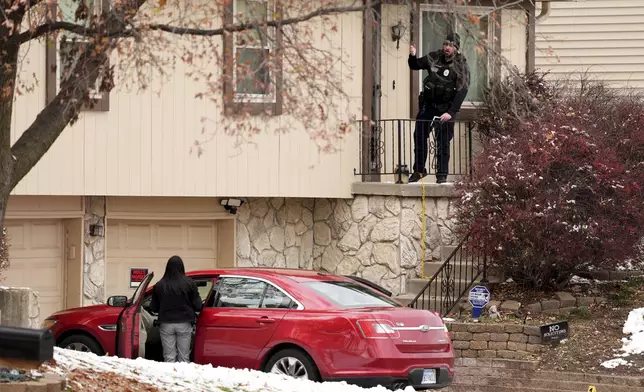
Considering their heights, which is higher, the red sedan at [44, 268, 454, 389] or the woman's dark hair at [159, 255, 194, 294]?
the woman's dark hair at [159, 255, 194, 294]

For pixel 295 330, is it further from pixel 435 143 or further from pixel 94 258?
pixel 435 143

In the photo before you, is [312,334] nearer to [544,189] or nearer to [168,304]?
[168,304]

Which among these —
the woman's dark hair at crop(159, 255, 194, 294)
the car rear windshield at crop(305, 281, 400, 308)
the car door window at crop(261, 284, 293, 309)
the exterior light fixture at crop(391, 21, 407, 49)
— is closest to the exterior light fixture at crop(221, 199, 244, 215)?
the exterior light fixture at crop(391, 21, 407, 49)

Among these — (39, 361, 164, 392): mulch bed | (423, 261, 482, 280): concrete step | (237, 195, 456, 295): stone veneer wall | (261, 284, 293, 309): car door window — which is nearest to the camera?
(39, 361, 164, 392): mulch bed

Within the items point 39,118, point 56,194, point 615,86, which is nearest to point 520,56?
point 615,86

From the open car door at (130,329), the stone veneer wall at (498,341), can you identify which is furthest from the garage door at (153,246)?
the open car door at (130,329)

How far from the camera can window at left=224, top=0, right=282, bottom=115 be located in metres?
11.8

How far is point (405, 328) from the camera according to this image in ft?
41.8

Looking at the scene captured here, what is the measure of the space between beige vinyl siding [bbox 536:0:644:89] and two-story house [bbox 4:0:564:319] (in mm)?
4079

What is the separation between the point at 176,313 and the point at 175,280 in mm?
363

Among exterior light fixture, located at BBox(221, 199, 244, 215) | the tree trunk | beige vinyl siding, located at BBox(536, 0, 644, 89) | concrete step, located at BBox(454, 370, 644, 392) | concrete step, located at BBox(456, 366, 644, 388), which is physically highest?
beige vinyl siding, located at BBox(536, 0, 644, 89)

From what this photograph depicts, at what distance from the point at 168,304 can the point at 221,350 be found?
758mm

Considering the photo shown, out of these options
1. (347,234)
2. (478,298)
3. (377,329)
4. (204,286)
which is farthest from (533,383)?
(347,234)

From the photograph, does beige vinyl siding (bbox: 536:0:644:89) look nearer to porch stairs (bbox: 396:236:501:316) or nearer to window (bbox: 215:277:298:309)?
porch stairs (bbox: 396:236:501:316)
